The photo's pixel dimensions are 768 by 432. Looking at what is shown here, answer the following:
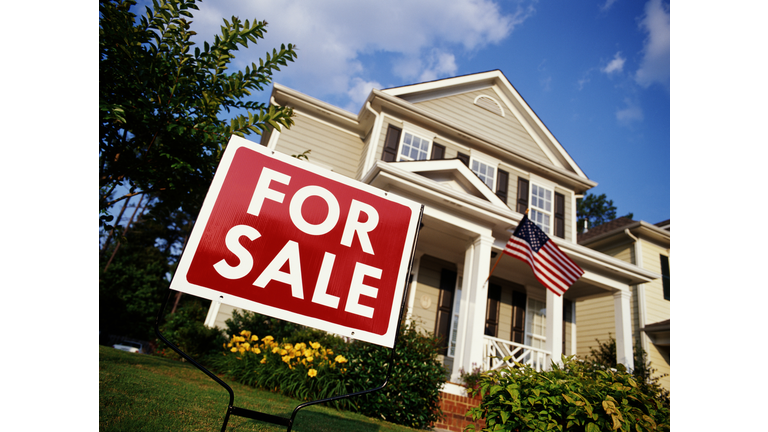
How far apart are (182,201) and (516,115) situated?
12.7m

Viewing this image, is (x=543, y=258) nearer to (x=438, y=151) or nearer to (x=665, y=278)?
(x=438, y=151)

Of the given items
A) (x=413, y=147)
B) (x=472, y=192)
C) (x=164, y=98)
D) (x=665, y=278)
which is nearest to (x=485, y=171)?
(x=413, y=147)

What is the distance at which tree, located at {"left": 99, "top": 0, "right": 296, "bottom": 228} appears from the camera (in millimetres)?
4012

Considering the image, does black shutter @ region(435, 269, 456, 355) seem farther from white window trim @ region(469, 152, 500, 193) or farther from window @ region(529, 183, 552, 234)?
window @ region(529, 183, 552, 234)

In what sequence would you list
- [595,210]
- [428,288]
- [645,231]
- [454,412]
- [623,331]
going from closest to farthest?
[454,412] → [623,331] → [428,288] → [645,231] → [595,210]

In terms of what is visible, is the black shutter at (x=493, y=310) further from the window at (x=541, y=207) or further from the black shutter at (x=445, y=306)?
the window at (x=541, y=207)

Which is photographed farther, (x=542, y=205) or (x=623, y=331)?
(x=542, y=205)

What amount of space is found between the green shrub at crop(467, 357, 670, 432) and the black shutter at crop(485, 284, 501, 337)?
8979 mm

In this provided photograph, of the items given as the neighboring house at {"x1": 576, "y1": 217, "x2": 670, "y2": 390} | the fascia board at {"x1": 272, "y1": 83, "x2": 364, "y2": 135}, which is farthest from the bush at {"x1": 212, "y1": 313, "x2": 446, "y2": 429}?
the neighboring house at {"x1": 576, "y1": 217, "x2": 670, "y2": 390}

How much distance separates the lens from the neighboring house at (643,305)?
14.0 metres

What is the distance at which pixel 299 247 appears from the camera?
6.44 feet

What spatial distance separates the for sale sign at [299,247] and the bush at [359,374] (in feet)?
13.6

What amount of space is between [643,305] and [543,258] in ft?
31.4

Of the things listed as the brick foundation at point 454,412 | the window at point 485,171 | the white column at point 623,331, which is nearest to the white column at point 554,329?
the white column at point 623,331
